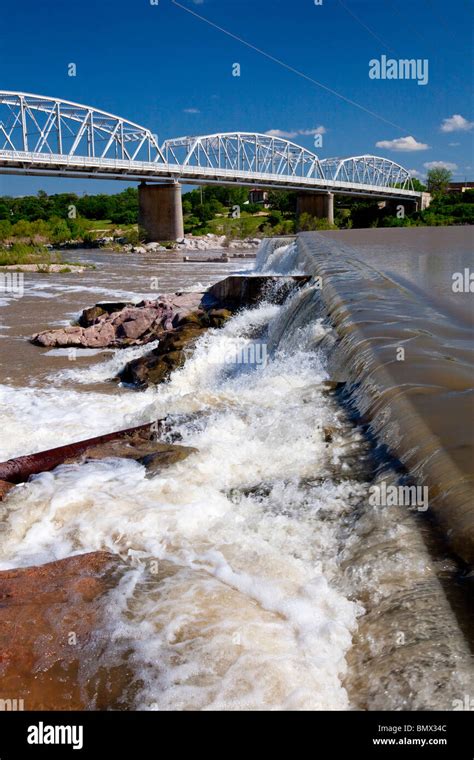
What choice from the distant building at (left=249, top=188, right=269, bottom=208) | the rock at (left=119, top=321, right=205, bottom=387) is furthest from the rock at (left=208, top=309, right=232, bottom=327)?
the distant building at (left=249, top=188, right=269, bottom=208)

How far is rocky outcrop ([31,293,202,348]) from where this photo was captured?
49.7ft

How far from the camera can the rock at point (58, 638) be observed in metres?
2.76

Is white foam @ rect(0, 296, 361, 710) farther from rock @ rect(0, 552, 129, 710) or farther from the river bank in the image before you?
rock @ rect(0, 552, 129, 710)

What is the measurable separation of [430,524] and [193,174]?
74236 mm

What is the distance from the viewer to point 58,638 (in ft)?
10.0

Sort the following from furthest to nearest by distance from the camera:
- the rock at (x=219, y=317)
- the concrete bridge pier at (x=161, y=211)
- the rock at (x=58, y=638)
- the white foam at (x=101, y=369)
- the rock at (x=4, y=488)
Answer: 1. the concrete bridge pier at (x=161, y=211)
2. the rock at (x=219, y=317)
3. the white foam at (x=101, y=369)
4. the rock at (x=4, y=488)
5. the rock at (x=58, y=638)

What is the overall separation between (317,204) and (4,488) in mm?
88105

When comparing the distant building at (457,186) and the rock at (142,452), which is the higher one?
the distant building at (457,186)

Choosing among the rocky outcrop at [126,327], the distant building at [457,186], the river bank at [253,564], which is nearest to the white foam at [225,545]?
the river bank at [253,564]

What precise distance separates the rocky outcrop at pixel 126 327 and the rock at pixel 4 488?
9888 millimetres

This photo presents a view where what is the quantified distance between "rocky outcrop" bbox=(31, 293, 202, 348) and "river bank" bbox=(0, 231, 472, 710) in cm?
768

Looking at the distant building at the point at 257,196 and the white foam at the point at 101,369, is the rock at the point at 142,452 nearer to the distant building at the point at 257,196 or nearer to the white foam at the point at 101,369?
the white foam at the point at 101,369
